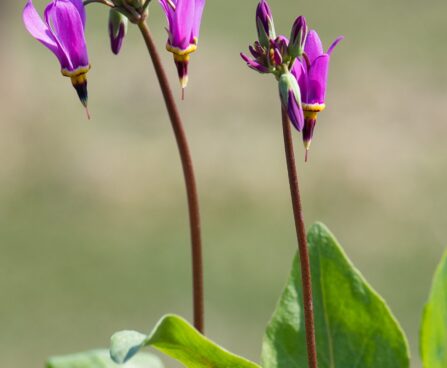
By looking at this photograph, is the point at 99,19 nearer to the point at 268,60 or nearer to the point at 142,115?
the point at 142,115

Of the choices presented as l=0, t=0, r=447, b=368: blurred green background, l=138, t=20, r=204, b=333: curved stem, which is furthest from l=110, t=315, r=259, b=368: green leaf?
l=0, t=0, r=447, b=368: blurred green background

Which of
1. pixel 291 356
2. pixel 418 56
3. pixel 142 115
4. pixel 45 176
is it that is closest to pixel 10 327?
pixel 45 176

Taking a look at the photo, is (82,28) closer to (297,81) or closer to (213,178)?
(297,81)

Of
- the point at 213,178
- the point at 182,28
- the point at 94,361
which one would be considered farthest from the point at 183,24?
the point at 213,178

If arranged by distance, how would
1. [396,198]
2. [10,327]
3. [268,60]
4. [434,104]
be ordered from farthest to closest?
[434,104], [396,198], [10,327], [268,60]

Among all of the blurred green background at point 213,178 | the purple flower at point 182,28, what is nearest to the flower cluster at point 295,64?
the purple flower at point 182,28

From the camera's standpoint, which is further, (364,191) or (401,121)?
(401,121)
